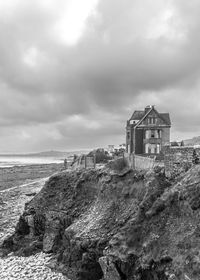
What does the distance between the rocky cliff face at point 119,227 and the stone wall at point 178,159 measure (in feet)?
3.04

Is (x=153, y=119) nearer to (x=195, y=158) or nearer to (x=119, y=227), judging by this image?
(x=195, y=158)

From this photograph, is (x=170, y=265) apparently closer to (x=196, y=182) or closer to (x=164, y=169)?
(x=196, y=182)

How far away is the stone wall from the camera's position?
1975 cm

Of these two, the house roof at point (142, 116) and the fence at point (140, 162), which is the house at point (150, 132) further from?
the fence at point (140, 162)

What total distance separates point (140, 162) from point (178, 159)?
7257mm

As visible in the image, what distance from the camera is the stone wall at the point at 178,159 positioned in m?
19.8

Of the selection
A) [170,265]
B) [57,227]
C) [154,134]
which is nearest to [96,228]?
[57,227]

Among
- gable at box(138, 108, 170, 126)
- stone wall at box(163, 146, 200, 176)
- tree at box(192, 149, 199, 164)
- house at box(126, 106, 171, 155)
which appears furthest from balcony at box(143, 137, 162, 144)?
tree at box(192, 149, 199, 164)

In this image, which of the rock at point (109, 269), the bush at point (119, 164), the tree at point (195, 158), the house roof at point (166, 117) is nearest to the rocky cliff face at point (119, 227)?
the rock at point (109, 269)

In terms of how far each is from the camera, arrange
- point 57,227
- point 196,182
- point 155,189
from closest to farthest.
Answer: point 196,182 < point 155,189 < point 57,227

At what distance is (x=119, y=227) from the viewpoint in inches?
805

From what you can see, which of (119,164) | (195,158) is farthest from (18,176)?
(195,158)

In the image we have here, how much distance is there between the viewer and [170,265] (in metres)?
14.2

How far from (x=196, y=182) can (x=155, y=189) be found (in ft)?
11.9
